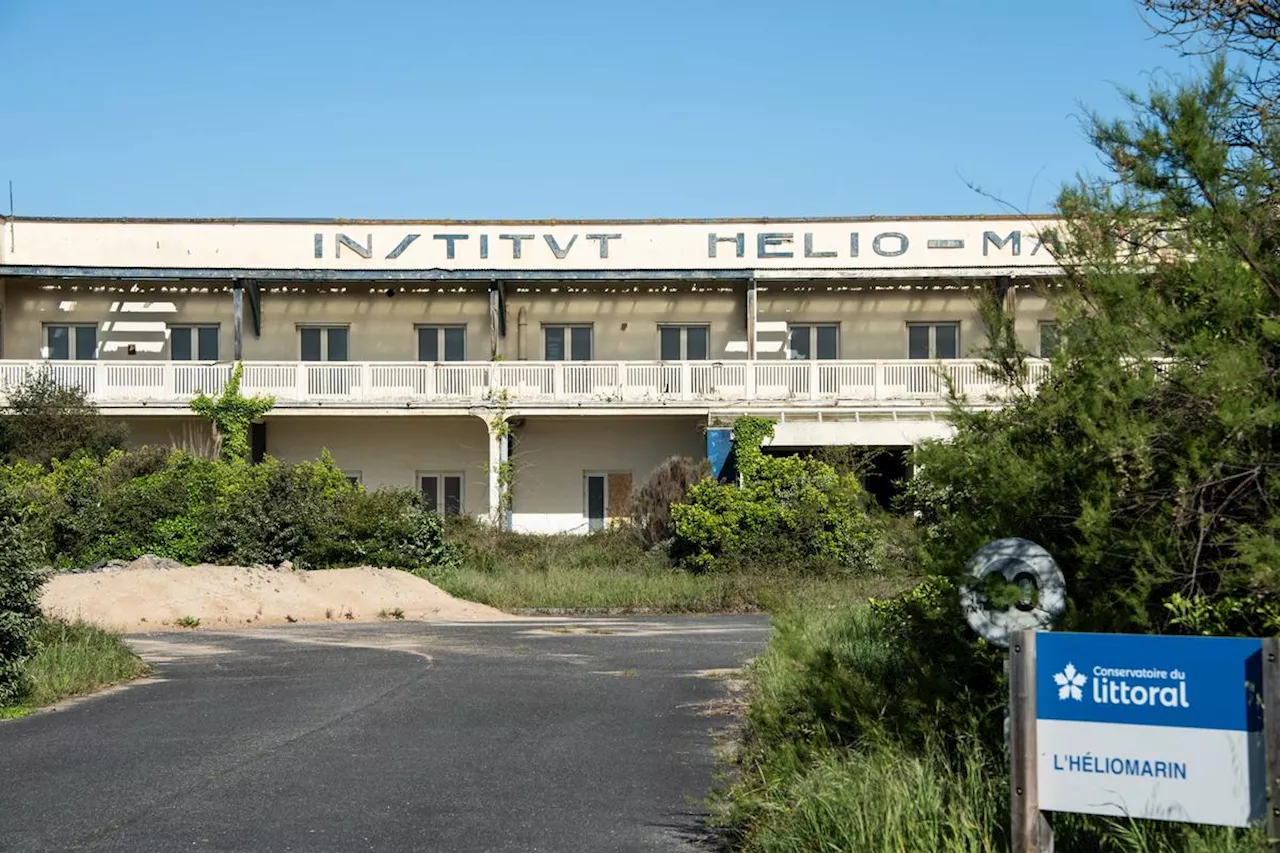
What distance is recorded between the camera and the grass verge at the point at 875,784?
21.5 ft

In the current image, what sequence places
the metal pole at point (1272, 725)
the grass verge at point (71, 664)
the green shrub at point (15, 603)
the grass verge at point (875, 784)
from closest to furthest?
the metal pole at point (1272, 725)
the grass verge at point (875, 784)
the green shrub at point (15, 603)
the grass verge at point (71, 664)

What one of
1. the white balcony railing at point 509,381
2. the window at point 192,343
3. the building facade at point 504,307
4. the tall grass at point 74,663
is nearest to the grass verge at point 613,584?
the white balcony railing at point 509,381

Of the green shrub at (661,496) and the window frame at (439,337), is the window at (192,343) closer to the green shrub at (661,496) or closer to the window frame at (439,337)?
the window frame at (439,337)

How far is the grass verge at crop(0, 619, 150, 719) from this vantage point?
13.8 meters

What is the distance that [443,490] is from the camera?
36.9 metres

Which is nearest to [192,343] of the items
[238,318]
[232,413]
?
[238,318]

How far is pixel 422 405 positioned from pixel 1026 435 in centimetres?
2669

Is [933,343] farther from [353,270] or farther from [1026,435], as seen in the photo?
[1026,435]

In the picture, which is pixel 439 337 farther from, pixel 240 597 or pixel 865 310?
pixel 240 597

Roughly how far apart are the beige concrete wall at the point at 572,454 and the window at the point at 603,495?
13 centimetres

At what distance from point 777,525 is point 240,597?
9868mm

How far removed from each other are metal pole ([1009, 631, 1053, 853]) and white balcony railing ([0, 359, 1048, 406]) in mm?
27648

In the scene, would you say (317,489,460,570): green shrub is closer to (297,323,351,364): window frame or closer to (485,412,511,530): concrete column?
(485,412,511,530): concrete column

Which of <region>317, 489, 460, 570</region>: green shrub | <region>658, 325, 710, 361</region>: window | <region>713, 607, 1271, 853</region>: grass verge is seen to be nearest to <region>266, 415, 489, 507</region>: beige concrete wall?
<region>658, 325, 710, 361</region>: window
